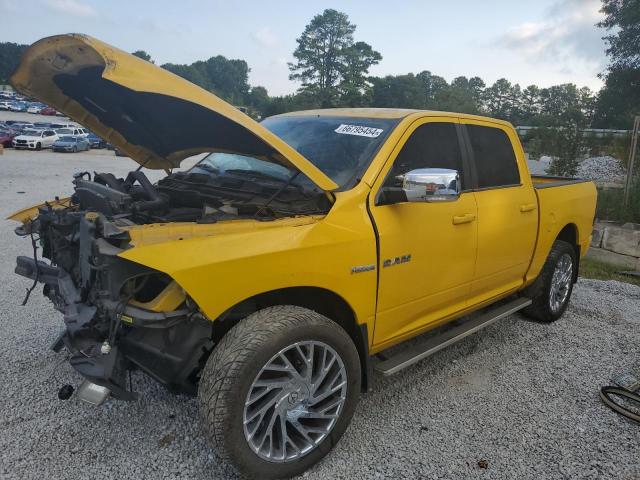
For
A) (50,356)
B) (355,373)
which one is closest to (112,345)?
(355,373)

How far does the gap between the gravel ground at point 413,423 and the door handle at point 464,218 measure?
120cm

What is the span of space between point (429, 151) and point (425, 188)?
79 centimetres

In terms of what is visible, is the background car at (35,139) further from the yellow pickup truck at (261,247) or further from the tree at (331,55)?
the tree at (331,55)

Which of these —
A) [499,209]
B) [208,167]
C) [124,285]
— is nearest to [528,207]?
[499,209]

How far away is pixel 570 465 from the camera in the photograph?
277cm

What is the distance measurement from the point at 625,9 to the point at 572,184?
43126 millimetres

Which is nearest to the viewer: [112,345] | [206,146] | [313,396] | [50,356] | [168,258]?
[168,258]

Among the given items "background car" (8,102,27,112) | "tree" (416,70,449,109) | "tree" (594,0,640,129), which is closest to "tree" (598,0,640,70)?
"tree" (594,0,640,129)

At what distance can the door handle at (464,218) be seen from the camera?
130 inches

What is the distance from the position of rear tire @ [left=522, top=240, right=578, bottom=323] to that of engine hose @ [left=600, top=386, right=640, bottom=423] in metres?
1.19

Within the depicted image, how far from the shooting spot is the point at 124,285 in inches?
92.6

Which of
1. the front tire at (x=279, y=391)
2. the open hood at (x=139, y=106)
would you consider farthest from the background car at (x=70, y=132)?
the front tire at (x=279, y=391)

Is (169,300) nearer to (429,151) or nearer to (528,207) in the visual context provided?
(429,151)

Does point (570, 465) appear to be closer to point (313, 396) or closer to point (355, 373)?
point (355, 373)
